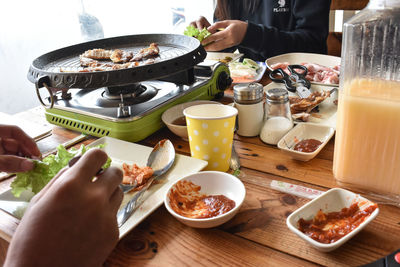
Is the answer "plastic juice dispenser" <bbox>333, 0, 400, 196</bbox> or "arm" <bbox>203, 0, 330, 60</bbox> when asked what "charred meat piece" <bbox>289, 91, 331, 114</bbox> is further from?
"arm" <bbox>203, 0, 330, 60</bbox>

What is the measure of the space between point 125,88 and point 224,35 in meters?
0.96

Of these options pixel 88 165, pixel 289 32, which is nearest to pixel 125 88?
pixel 88 165

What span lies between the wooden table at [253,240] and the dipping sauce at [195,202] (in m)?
0.04

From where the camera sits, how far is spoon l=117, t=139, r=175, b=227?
87 cm

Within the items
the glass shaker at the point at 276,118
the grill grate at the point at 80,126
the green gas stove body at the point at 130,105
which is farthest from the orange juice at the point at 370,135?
the grill grate at the point at 80,126

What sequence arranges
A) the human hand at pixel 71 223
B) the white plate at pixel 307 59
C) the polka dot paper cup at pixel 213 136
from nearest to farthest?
the human hand at pixel 71 223
the polka dot paper cup at pixel 213 136
the white plate at pixel 307 59

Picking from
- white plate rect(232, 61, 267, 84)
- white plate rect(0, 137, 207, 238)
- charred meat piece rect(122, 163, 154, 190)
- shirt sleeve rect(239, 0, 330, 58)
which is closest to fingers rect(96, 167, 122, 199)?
white plate rect(0, 137, 207, 238)

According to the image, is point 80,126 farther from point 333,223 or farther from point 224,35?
point 224,35

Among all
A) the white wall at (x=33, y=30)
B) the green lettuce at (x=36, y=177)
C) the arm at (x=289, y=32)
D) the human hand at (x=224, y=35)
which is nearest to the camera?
the green lettuce at (x=36, y=177)

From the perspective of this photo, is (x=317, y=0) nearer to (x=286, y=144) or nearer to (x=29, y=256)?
(x=286, y=144)

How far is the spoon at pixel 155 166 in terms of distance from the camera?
2.85ft

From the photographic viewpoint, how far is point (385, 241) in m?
0.76

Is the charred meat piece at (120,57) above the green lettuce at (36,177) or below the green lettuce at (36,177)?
above

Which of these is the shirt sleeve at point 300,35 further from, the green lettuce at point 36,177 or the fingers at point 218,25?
the green lettuce at point 36,177
